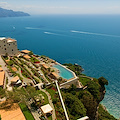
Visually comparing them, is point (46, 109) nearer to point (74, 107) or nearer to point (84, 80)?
point (74, 107)

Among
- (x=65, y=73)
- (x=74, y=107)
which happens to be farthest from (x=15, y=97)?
(x=65, y=73)

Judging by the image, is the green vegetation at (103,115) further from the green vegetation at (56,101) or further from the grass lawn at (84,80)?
the green vegetation at (56,101)

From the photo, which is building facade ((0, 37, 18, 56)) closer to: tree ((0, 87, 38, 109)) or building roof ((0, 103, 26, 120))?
tree ((0, 87, 38, 109))

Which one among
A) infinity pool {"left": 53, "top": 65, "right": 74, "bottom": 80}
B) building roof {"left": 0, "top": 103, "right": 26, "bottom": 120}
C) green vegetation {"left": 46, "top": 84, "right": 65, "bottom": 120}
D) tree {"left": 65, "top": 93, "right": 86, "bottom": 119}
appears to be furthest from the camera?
infinity pool {"left": 53, "top": 65, "right": 74, "bottom": 80}

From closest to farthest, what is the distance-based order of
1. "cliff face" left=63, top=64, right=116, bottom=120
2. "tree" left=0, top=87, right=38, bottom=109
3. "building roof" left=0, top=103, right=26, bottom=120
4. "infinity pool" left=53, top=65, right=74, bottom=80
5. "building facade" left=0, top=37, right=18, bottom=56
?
"building roof" left=0, top=103, right=26, bottom=120 → "tree" left=0, top=87, right=38, bottom=109 → "cliff face" left=63, top=64, right=116, bottom=120 → "infinity pool" left=53, top=65, right=74, bottom=80 → "building facade" left=0, top=37, right=18, bottom=56

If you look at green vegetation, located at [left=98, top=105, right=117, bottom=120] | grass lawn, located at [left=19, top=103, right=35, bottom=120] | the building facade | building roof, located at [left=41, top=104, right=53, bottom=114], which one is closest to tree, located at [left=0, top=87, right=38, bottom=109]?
grass lawn, located at [left=19, top=103, right=35, bottom=120]

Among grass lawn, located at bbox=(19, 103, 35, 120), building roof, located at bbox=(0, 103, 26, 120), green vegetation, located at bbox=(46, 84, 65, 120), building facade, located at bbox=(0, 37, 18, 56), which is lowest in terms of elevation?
green vegetation, located at bbox=(46, 84, 65, 120)

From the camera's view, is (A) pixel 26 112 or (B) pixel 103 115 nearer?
(A) pixel 26 112

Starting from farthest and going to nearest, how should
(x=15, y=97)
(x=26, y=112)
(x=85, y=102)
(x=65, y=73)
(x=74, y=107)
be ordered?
(x=65, y=73) → (x=85, y=102) → (x=74, y=107) → (x=15, y=97) → (x=26, y=112)

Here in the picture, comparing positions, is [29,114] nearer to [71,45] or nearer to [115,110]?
[115,110]

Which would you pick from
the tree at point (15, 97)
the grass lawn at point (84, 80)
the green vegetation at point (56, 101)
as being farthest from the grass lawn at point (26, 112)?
the grass lawn at point (84, 80)
